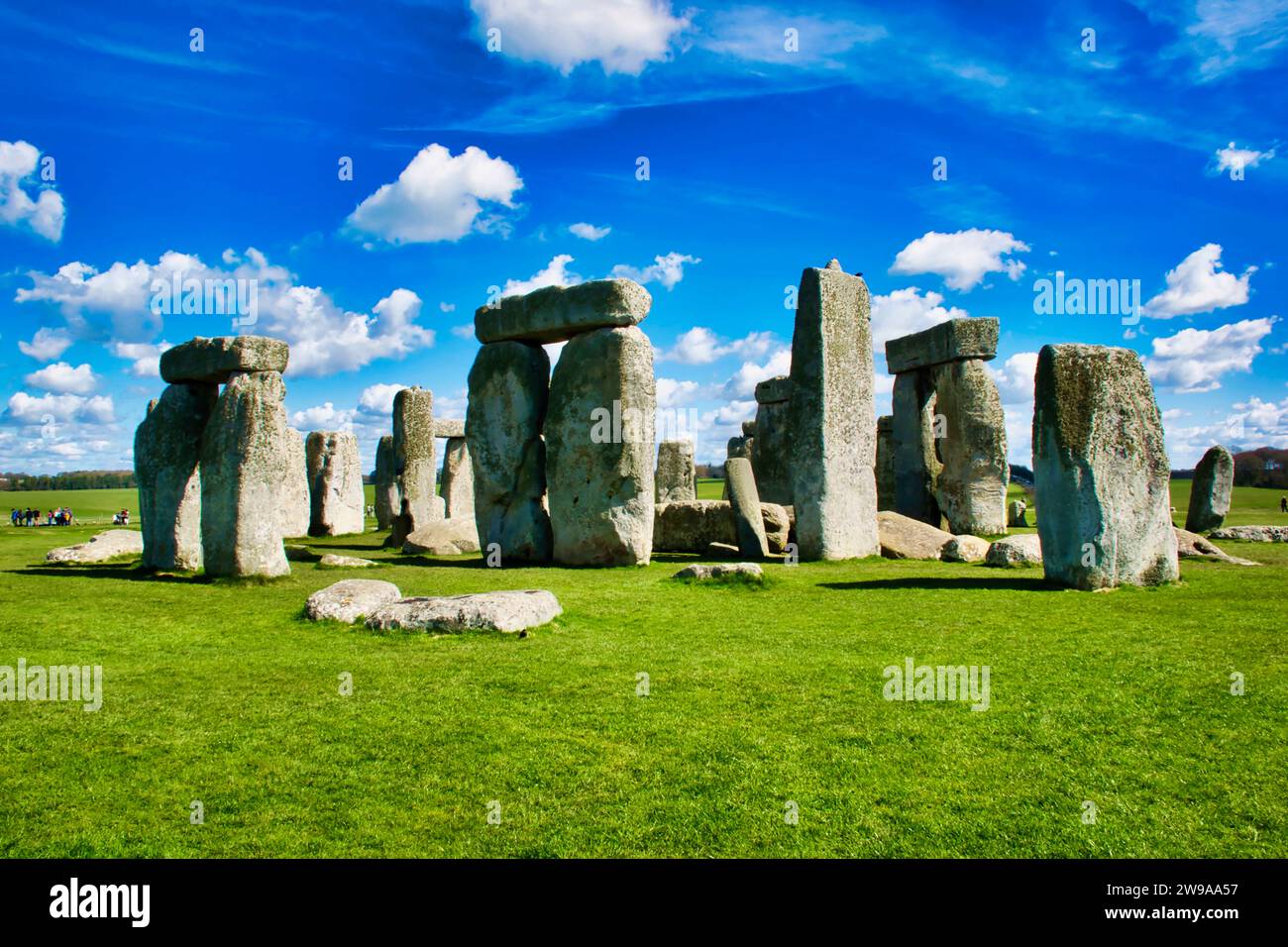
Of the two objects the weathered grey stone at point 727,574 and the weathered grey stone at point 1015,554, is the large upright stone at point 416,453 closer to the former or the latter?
the weathered grey stone at point 727,574

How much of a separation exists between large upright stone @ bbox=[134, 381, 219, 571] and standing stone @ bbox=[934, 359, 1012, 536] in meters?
13.6

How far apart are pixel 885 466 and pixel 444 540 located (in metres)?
11.8

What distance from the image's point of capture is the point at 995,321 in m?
16.9

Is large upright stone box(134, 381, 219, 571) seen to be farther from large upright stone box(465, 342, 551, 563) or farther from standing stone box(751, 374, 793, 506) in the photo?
standing stone box(751, 374, 793, 506)

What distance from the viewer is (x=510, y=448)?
546 inches

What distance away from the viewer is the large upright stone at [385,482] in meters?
22.8

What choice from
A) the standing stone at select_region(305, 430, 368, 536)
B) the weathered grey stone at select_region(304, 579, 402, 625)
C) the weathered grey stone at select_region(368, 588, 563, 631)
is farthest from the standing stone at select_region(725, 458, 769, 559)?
the standing stone at select_region(305, 430, 368, 536)

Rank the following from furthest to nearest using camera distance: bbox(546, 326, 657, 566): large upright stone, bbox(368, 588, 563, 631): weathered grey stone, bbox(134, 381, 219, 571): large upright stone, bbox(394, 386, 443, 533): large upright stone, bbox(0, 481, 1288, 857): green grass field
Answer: bbox(394, 386, 443, 533): large upright stone → bbox(546, 326, 657, 566): large upright stone → bbox(134, 381, 219, 571): large upright stone → bbox(368, 588, 563, 631): weathered grey stone → bbox(0, 481, 1288, 857): green grass field

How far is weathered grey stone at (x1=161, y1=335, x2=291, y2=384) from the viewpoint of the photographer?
1052cm

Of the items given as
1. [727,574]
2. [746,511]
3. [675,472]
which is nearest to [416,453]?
[746,511]

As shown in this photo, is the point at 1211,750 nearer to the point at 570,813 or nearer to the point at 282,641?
the point at 570,813

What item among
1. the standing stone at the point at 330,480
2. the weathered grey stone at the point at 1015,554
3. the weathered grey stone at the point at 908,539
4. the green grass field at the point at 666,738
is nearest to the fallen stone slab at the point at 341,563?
the green grass field at the point at 666,738

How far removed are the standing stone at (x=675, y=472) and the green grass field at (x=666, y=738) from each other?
16321mm

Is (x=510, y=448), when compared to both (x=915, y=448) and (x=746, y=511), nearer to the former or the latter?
(x=746, y=511)
